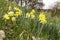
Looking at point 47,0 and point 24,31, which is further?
point 47,0

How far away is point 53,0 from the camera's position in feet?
34.3

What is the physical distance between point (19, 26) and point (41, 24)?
298 millimetres

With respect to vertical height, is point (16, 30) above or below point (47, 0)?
above

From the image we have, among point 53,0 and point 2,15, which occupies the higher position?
point 2,15

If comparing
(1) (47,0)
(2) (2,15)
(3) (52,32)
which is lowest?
(1) (47,0)

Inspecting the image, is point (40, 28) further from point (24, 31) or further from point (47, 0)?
point (47, 0)

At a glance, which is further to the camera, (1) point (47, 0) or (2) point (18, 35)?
(1) point (47, 0)

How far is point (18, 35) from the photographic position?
3215mm

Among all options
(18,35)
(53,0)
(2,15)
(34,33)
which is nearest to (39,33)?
(34,33)

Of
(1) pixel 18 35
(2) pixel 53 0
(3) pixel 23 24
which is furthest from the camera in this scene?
(2) pixel 53 0

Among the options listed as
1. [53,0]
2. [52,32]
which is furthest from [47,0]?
[52,32]

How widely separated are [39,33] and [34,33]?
0.08 m

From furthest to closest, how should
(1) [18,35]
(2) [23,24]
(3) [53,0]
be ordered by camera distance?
(3) [53,0]
(2) [23,24]
(1) [18,35]

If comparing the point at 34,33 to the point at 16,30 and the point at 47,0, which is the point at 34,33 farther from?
the point at 47,0
